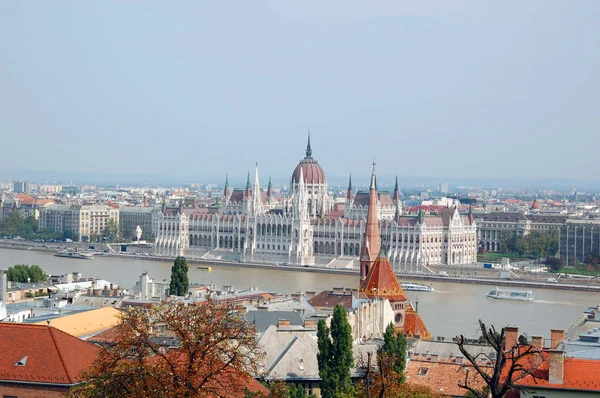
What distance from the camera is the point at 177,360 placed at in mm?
12656

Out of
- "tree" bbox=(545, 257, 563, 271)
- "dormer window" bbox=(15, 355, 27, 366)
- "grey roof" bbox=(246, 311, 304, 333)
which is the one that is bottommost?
"tree" bbox=(545, 257, 563, 271)

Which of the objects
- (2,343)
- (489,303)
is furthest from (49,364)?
(489,303)

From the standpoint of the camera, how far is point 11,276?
124 ft

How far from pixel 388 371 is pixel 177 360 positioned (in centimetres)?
294

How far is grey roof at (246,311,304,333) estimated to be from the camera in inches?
910

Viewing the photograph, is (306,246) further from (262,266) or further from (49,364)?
(49,364)

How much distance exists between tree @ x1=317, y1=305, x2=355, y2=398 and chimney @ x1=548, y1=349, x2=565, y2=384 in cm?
421

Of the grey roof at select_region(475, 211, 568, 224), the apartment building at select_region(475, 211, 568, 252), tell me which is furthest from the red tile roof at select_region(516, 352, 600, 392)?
the grey roof at select_region(475, 211, 568, 224)

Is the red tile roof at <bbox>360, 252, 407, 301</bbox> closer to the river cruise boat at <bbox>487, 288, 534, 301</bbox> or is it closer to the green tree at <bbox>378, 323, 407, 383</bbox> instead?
the green tree at <bbox>378, 323, 407, 383</bbox>

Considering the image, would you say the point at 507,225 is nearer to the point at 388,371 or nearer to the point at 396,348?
the point at 396,348

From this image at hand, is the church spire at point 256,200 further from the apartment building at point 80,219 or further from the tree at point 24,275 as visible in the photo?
the tree at point 24,275

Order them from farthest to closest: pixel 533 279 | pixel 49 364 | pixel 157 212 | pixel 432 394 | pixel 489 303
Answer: pixel 157 212
pixel 533 279
pixel 489 303
pixel 432 394
pixel 49 364

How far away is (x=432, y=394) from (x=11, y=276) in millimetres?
22775

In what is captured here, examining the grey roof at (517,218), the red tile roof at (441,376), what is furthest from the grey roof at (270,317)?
the grey roof at (517,218)
